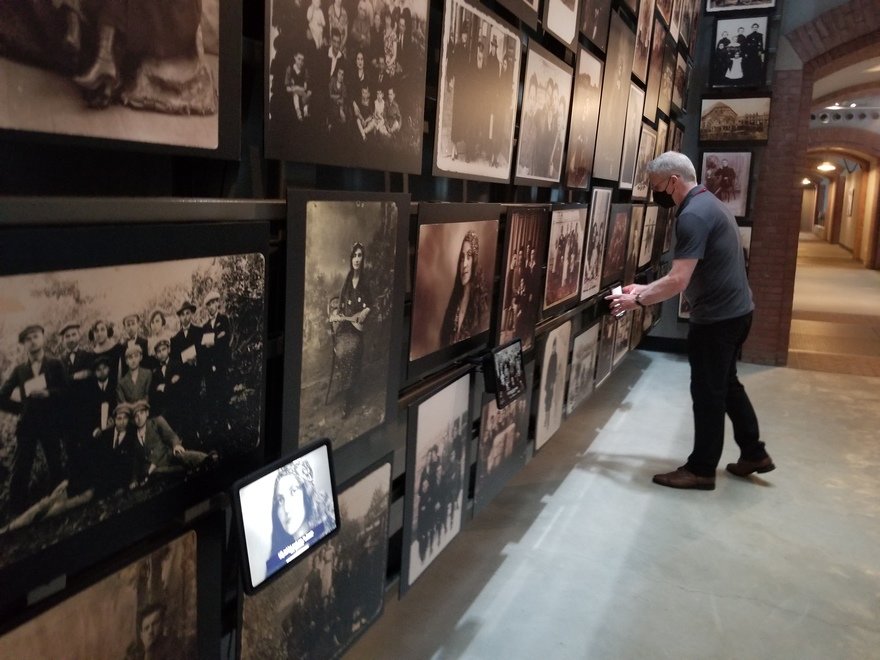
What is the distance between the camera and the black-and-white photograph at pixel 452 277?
220 centimetres

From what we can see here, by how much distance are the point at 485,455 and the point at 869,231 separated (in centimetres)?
2087

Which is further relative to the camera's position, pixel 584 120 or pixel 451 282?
pixel 584 120

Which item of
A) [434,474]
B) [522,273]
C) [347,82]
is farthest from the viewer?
[522,273]

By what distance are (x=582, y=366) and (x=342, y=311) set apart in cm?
286

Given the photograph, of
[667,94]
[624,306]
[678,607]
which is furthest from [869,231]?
[678,607]

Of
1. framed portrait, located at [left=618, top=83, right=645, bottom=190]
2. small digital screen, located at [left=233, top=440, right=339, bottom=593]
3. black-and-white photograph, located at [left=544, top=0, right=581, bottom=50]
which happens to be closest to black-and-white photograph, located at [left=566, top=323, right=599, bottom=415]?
framed portrait, located at [left=618, top=83, right=645, bottom=190]

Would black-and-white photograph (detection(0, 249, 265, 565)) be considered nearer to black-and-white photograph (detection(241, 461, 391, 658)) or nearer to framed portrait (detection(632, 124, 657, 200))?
black-and-white photograph (detection(241, 461, 391, 658))

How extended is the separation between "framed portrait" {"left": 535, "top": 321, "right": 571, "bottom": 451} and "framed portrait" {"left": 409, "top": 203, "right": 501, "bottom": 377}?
2.94 ft

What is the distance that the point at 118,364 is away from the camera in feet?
3.68

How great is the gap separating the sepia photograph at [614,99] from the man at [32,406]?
11.2 ft

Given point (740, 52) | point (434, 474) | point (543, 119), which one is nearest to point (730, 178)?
point (740, 52)

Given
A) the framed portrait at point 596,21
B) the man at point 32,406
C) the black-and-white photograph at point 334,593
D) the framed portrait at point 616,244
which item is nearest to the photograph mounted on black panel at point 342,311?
the black-and-white photograph at point 334,593

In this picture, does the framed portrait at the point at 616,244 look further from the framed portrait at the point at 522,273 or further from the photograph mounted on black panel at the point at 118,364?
the photograph mounted on black panel at the point at 118,364

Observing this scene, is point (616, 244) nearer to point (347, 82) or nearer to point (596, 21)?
point (596, 21)
